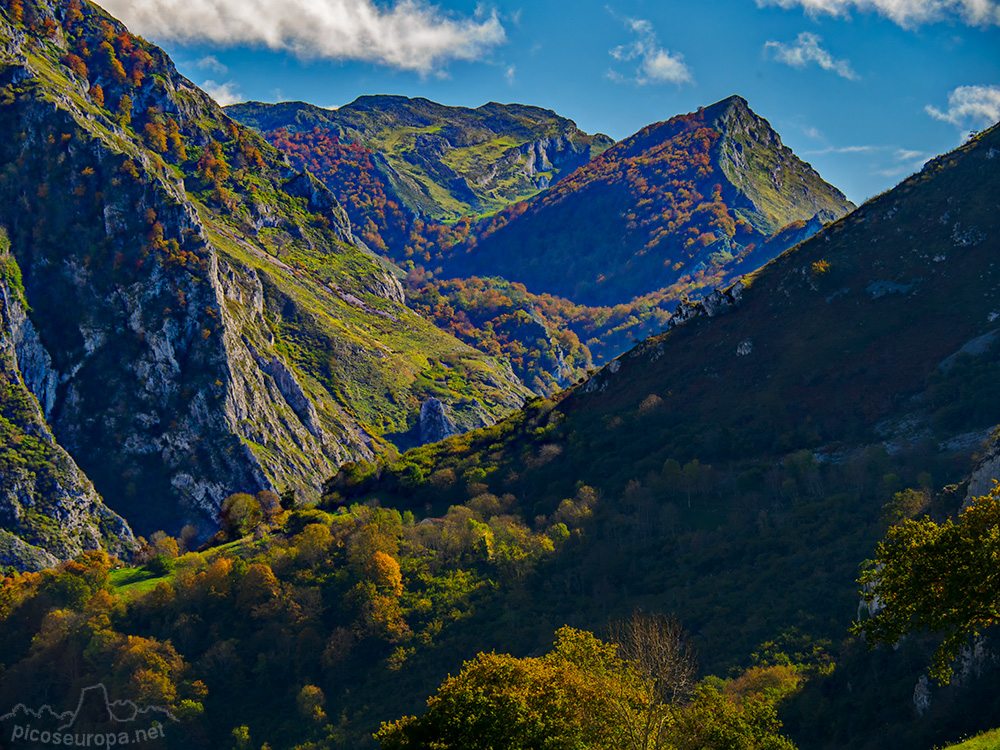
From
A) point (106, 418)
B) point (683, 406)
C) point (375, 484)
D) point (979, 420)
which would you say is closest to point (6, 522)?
point (106, 418)

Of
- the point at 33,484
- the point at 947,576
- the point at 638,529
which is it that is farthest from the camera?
the point at 33,484

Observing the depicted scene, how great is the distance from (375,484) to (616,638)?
2507 inches

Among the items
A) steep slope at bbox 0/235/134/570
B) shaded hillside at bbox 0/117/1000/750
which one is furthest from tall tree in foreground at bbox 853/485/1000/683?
steep slope at bbox 0/235/134/570

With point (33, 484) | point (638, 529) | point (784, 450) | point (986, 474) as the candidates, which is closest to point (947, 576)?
point (986, 474)

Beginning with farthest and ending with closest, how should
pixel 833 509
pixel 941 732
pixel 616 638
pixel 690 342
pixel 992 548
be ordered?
pixel 690 342
pixel 833 509
pixel 616 638
pixel 941 732
pixel 992 548

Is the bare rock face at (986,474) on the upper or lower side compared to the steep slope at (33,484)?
lower

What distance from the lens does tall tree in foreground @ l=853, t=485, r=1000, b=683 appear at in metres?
22.8

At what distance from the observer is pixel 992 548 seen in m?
22.8

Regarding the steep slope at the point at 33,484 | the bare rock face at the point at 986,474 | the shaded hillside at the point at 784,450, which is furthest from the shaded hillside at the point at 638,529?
the steep slope at the point at 33,484

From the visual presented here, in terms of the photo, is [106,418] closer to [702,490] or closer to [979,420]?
[702,490]

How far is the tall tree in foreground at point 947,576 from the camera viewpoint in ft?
74.9

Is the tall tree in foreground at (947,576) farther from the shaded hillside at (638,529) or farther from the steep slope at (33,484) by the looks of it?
the steep slope at (33,484)

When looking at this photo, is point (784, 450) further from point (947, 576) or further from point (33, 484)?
point (33, 484)

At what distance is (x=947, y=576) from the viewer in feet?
76.2
